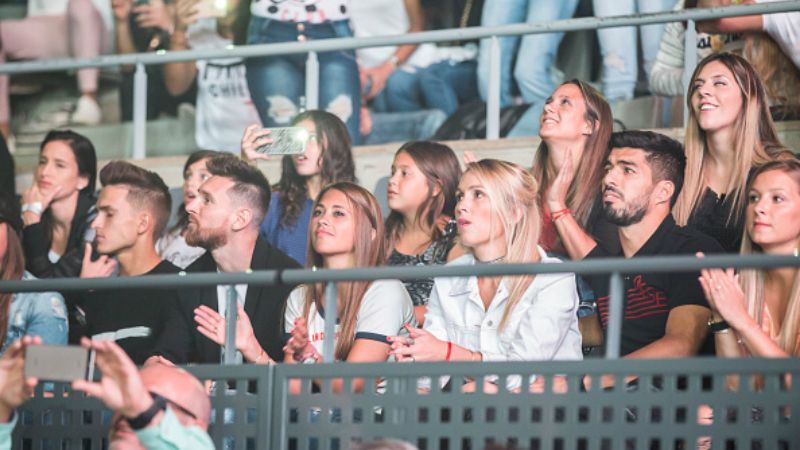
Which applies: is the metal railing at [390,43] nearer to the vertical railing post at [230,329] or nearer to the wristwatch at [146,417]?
the vertical railing post at [230,329]

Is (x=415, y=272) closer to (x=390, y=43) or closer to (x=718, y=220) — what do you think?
(x=718, y=220)

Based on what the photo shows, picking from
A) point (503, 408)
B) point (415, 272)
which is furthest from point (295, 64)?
point (503, 408)

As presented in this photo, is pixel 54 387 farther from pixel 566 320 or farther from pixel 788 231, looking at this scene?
pixel 788 231

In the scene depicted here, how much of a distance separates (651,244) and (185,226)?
2.32 metres

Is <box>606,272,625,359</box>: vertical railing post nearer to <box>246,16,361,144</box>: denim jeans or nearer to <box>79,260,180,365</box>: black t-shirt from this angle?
<box>79,260,180,365</box>: black t-shirt

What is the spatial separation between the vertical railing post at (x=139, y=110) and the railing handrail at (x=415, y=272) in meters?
2.96

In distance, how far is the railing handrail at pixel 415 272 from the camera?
12.8 feet

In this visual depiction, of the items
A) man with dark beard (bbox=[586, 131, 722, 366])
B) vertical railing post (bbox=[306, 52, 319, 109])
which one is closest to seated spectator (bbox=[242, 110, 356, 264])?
vertical railing post (bbox=[306, 52, 319, 109])

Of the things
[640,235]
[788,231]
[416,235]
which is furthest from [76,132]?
[788,231]

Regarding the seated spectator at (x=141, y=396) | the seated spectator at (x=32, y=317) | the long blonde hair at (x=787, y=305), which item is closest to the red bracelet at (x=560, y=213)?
the long blonde hair at (x=787, y=305)

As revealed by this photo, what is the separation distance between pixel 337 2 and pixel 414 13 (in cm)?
40

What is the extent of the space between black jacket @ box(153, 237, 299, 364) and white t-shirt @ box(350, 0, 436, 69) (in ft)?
6.06

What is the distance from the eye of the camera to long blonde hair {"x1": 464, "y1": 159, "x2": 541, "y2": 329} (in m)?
5.71

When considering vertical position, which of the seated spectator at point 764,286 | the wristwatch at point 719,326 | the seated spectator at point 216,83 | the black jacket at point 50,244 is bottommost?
the black jacket at point 50,244
